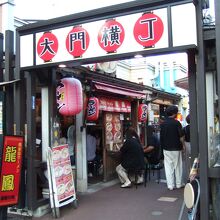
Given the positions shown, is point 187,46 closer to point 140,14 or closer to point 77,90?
point 140,14

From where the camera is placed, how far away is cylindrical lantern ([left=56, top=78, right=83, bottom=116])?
25.1ft

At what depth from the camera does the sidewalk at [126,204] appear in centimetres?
705

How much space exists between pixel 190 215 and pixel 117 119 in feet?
22.7

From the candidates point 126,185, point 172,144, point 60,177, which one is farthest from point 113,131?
point 60,177

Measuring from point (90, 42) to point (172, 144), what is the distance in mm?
4246

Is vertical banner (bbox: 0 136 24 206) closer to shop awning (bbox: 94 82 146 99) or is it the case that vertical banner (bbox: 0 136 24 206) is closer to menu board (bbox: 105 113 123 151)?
shop awning (bbox: 94 82 146 99)

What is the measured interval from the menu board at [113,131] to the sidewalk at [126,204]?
4.78 ft

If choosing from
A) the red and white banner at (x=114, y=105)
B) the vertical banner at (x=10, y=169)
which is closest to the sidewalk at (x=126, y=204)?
the vertical banner at (x=10, y=169)

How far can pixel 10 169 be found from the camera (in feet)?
19.7

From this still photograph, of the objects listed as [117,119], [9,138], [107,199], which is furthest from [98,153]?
[9,138]

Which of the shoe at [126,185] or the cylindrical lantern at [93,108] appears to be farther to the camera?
the shoe at [126,185]

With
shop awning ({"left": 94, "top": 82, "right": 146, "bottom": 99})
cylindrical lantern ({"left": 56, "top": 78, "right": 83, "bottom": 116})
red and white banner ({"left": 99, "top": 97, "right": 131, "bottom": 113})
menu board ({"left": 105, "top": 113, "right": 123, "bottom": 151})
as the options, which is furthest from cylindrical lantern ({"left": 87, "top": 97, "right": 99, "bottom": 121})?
cylindrical lantern ({"left": 56, "top": 78, "right": 83, "bottom": 116})

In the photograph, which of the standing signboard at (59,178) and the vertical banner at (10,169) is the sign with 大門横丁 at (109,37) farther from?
the standing signboard at (59,178)

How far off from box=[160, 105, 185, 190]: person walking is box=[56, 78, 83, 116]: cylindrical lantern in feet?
9.05
